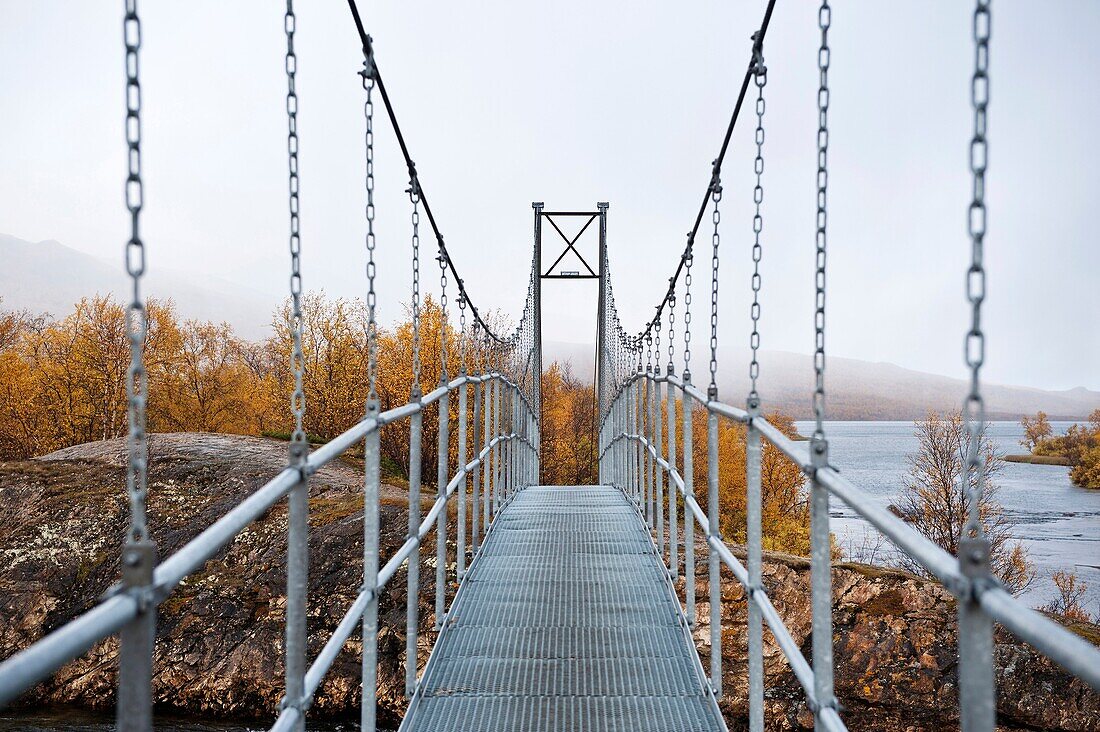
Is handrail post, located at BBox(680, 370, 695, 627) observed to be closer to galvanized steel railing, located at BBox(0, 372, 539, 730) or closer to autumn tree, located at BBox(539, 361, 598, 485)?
galvanized steel railing, located at BBox(0, 372, 539, 730)

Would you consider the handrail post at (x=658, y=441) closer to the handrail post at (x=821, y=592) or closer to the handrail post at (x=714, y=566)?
the handrail post at (x=714, y=566)

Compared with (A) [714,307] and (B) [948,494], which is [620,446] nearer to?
(A) [714,307]

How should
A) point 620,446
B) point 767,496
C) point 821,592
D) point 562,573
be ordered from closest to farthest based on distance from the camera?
point 821,592 → point 562,573 → point 620,446 → point 767,496

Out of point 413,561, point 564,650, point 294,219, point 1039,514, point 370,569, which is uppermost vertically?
point 294,219

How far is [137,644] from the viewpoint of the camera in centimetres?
91

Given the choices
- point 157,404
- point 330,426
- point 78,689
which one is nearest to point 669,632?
point 78,689

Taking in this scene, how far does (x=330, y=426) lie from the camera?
15805 millimetres

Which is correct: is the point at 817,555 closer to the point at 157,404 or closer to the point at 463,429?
the point at 463,429

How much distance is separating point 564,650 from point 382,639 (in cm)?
431

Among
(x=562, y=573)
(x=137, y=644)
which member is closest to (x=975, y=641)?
(x=137, y=644)

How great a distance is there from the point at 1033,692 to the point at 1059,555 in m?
35.0

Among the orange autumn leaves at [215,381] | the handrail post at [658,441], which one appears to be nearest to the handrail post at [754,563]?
the handrail post at [658,441]

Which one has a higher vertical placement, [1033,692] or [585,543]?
[585,543]

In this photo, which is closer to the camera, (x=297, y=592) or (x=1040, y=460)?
(x=297, y=592)
